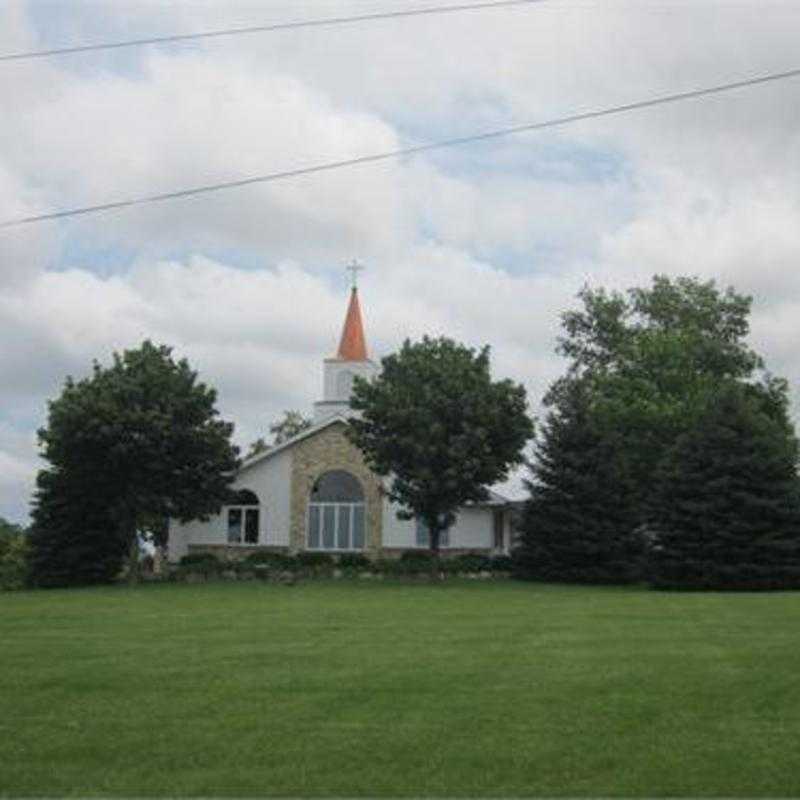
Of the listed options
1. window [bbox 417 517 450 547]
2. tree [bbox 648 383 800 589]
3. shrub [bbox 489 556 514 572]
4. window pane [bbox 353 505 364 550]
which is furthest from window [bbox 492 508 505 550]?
tree [bbox 648 383 800 589]

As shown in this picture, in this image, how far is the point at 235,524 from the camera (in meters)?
49.8

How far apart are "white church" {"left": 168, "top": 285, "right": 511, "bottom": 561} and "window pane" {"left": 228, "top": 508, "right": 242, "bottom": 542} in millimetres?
39

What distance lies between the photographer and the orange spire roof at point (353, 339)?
55031 millimetres

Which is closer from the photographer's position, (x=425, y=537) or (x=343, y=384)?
(x=425, y=537)

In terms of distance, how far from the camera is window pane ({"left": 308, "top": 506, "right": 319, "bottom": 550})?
48938 millimetres

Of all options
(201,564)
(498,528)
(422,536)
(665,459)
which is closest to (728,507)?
(665,459)

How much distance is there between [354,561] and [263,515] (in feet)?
17.1

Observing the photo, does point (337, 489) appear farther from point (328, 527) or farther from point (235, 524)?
point (235, 524)

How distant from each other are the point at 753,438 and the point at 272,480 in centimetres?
2008

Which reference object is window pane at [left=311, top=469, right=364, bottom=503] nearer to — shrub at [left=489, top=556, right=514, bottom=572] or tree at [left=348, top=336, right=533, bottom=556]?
shrub at [left=489, top=556, right=514, bottom=572]

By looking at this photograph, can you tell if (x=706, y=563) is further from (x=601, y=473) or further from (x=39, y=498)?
(x=39, y=498)

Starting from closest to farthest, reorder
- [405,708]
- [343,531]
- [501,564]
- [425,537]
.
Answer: [405,708]
[501,564]
[425,537]
[343,531]

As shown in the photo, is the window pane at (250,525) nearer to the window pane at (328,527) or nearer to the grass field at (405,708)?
the window pane at (328,527)

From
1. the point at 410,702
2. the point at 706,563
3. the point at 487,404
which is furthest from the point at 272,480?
the point at 410,702
